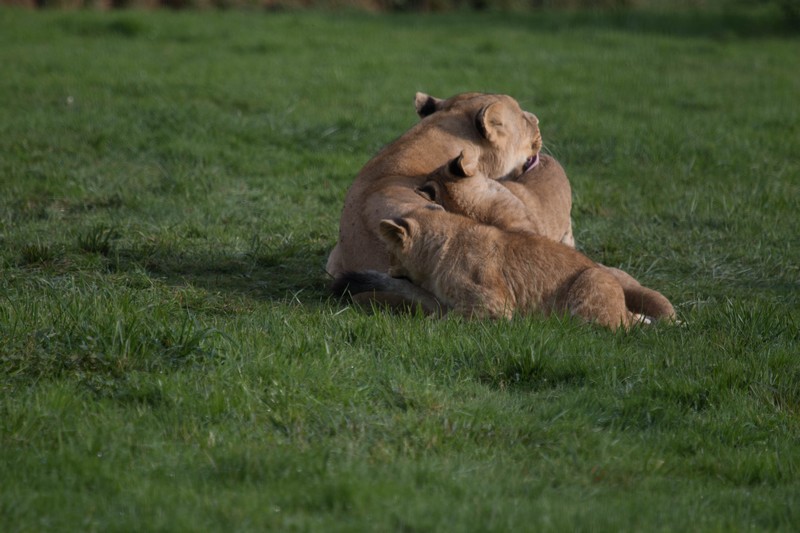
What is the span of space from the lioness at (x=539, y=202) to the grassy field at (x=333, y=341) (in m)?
0.94

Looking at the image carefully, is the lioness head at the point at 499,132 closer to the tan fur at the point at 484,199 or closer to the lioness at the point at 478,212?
the tan fur at the point at 484,199

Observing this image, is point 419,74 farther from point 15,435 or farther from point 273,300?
point 15,435

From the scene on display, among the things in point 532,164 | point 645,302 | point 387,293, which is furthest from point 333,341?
point 532,164

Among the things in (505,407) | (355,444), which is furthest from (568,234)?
(355,444)

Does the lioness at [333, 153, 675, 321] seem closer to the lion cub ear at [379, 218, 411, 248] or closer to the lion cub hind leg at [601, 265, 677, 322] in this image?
the lion cub hind leg at [601, 265, 677, 322]

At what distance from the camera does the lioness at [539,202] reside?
6.86 metres

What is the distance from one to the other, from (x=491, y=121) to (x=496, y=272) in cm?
169

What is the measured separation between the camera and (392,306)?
6406mm

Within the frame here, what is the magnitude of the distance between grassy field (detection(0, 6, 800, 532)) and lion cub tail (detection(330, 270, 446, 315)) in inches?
9.9

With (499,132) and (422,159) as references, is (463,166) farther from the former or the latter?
(499,132)

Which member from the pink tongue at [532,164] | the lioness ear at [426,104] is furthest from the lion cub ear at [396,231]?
the lioness ear at [426,104]

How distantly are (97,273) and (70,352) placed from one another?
1.92 meters

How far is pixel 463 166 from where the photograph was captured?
6695mm

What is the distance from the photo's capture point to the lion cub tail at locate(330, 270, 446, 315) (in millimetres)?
6332
